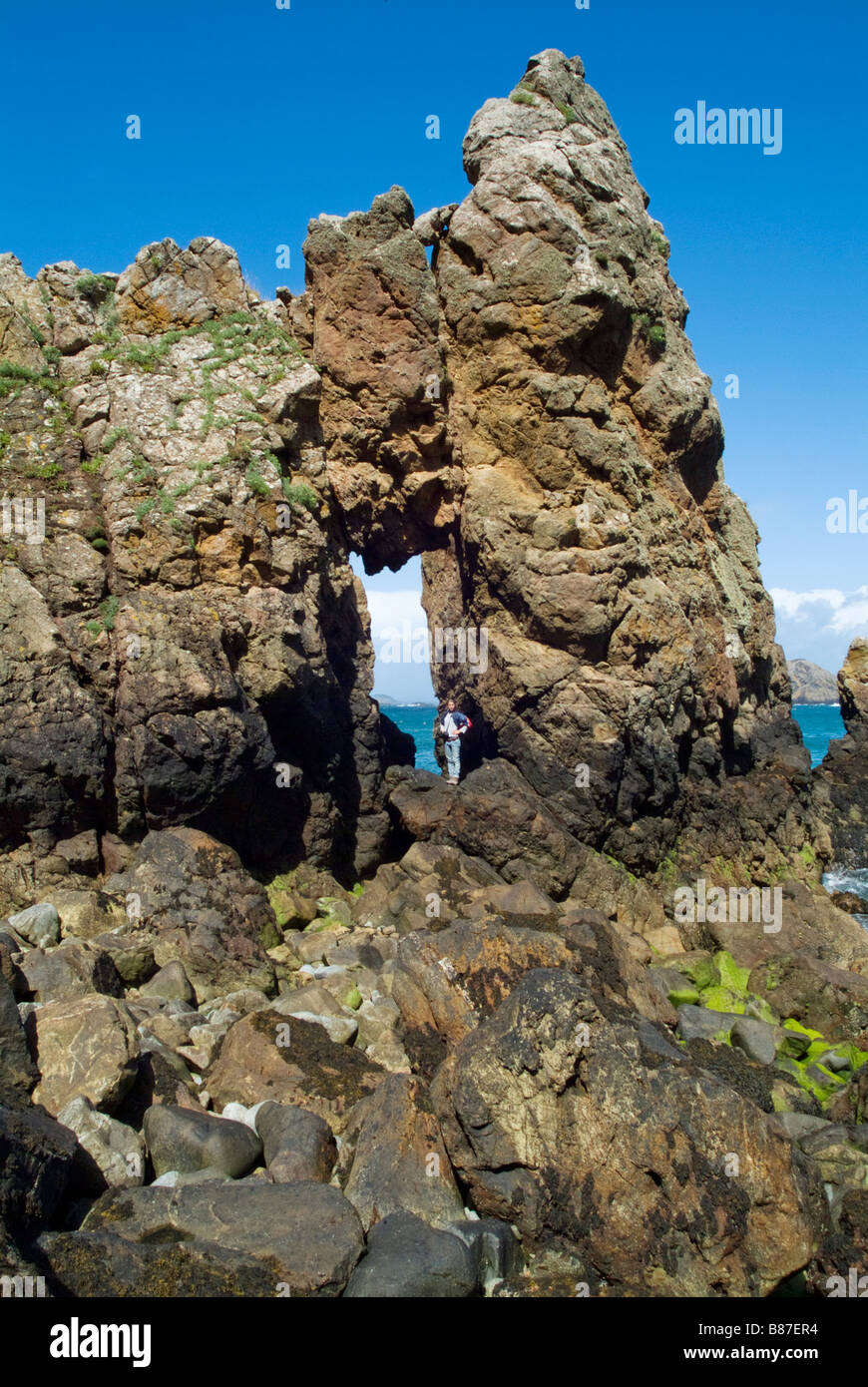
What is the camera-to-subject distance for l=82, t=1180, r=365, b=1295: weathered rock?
22.4 feet

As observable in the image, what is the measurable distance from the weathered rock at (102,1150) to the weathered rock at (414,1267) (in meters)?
2.36

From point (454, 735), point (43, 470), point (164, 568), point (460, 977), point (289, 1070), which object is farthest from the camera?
point (454, 735)

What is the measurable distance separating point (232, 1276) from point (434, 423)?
53.0ft

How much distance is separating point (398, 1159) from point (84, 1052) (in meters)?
3.25

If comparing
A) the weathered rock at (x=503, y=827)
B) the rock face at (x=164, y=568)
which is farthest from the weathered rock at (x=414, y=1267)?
the weathered rock at (x=503, y=827)

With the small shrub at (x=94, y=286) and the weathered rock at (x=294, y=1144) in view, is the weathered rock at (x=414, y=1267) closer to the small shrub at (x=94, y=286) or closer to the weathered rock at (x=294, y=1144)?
the weathered rock at (x=294, y=1144)

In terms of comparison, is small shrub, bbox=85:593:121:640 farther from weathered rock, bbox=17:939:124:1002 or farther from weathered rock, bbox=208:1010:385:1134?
weathered rock, bbox=208:1010:385:1134

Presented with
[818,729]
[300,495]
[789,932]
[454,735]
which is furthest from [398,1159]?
[818,729]

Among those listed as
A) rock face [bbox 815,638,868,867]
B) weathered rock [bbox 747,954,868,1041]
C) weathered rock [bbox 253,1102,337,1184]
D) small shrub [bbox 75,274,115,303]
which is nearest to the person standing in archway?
weathered rock [bbox 747,954,868,1041]

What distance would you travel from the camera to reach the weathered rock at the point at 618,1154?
298 inches

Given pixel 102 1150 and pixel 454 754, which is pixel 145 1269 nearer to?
pixel 102 1150

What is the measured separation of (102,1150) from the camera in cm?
805

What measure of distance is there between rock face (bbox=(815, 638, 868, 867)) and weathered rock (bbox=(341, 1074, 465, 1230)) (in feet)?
59.6
